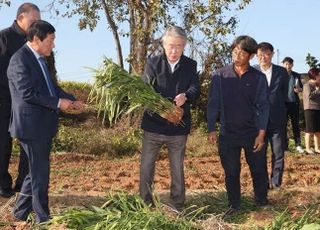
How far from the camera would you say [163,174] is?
9.32 m

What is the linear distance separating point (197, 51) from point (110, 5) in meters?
3.80

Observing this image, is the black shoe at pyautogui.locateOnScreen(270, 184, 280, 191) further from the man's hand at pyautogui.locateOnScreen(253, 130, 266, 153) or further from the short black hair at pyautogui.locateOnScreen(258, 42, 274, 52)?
the short black hair at pyautogui.locateOnScreen(258, 42, 274, 52)

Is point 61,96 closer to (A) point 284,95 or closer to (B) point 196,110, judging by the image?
(A) point 284,95

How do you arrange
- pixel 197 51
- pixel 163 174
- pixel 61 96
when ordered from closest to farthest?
pixel 61 96 → pixel 163 174 → pixel 197 51

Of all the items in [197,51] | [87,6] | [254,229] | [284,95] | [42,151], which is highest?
[87,6]

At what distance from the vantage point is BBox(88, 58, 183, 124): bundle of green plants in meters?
5.57

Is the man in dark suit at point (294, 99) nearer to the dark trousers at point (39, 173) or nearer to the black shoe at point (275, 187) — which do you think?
the black shoe at point (275, 187)

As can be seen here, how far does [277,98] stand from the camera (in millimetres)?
7148

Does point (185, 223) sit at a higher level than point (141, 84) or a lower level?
lower

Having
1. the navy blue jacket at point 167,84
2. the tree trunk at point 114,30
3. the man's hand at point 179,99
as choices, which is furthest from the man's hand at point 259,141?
the tree trunk at point 114,30

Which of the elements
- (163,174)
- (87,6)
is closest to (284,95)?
(163,174)

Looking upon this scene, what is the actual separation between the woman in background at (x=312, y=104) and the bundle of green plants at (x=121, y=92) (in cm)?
718

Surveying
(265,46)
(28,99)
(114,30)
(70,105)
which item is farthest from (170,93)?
(114,30)

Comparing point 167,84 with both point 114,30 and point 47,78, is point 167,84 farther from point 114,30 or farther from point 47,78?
point 114,30
